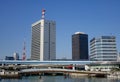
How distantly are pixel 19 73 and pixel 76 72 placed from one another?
1208 inches

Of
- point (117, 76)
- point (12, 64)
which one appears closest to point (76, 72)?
point (117, 76)

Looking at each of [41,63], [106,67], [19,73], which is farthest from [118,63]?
[19,73]

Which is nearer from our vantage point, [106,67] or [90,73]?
[90,73]

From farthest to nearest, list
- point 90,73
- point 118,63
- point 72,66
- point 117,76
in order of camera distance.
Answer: point 72,66, point 118,63, point 90,73, point 117,76

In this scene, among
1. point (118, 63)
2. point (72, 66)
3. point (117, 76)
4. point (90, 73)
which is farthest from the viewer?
point (72, 66)

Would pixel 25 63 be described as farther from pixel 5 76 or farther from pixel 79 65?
pixel 5 76

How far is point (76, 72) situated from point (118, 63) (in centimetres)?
4275

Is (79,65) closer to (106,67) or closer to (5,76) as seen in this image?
(106,67)

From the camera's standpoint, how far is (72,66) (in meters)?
184

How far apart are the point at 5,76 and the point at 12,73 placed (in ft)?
13.1

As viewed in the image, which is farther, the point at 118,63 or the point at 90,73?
the point at 118,63

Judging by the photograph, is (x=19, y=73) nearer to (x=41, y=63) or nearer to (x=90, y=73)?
(x=90, y=73)

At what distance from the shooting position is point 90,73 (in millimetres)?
135000

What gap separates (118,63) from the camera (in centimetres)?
16962
